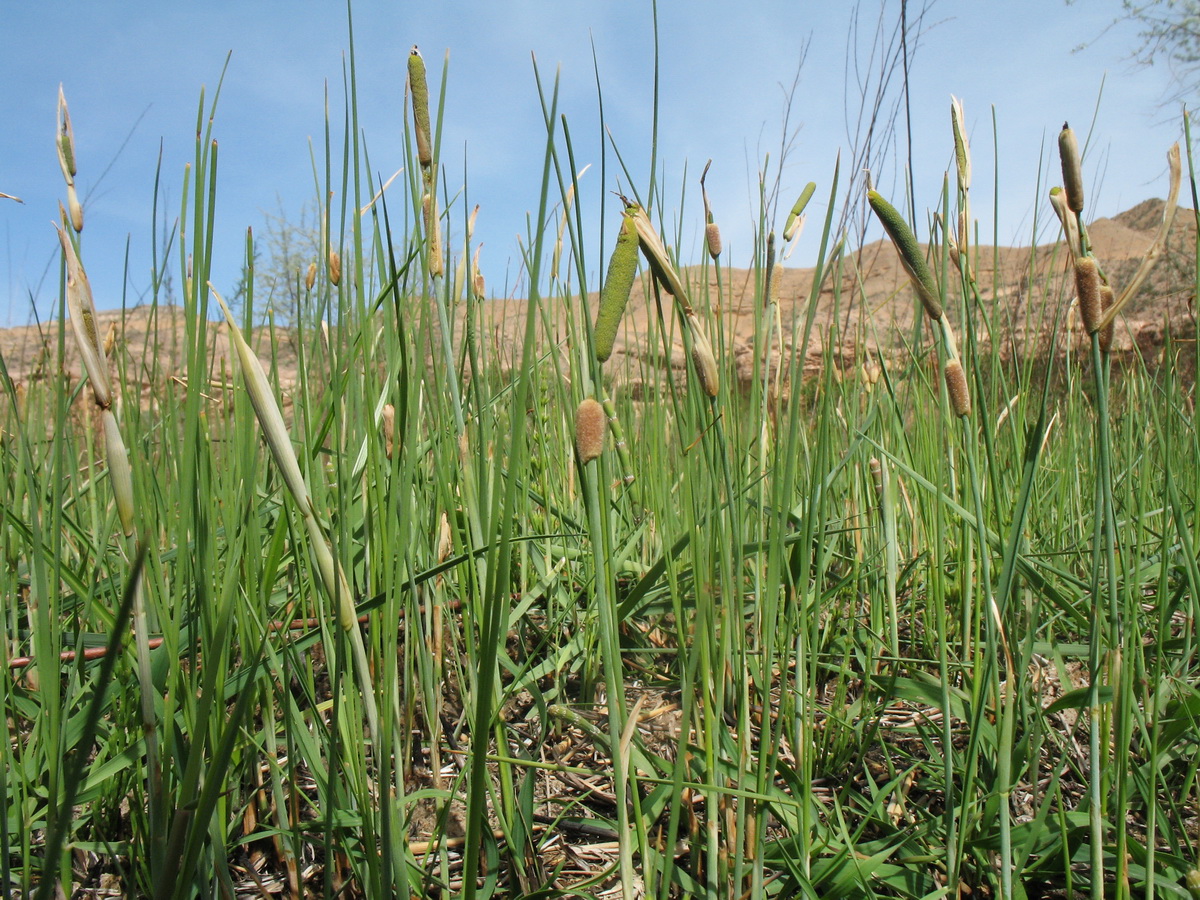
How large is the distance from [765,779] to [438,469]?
14.3 inches

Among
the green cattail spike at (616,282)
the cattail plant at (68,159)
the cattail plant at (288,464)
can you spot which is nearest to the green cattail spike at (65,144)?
the cattail plant at (68,159)

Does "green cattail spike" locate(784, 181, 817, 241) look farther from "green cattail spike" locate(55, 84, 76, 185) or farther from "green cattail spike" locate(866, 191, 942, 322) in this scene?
"green cattail spike" locate(55, 84, 76, 185)

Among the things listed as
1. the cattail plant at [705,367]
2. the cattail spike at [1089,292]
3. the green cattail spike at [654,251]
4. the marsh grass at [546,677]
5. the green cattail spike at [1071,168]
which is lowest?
the marsh grass at [546,677]

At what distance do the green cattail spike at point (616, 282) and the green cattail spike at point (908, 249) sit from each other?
0.12m

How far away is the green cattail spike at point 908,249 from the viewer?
35 centimetres

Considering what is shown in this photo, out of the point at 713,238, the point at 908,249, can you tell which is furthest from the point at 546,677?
the point at 908,249

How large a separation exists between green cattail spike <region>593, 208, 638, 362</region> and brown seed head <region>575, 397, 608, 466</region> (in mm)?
26

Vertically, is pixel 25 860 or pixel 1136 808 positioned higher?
pixel 25 860

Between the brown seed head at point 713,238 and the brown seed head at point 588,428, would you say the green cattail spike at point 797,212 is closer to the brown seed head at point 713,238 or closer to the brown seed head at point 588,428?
the brown seed head at point 713,238

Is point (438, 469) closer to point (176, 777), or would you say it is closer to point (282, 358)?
point (176, 777)

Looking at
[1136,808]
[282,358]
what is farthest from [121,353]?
[282,358]

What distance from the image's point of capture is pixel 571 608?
2.71 feet

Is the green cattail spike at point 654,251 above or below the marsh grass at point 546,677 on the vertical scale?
above

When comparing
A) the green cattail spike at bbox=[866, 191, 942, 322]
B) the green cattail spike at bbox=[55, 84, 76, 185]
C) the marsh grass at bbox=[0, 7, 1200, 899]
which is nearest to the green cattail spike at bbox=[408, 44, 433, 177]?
the marsh grass at bbox=[0, 7, 1200, 899]
